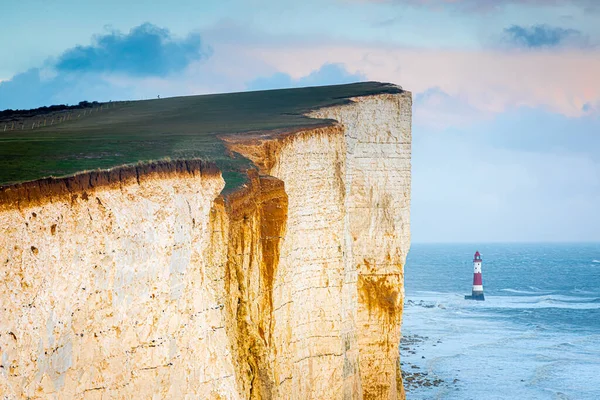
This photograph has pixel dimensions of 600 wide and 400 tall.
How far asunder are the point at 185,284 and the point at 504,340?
50.2 meters

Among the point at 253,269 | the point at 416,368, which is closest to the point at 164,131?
the point at 253,269

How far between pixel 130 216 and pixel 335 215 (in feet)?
35.3

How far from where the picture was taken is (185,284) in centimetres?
1355

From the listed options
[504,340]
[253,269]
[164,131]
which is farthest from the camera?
[504,340]

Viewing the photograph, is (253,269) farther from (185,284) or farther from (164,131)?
(164,131)

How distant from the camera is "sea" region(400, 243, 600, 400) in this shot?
45.4 metres

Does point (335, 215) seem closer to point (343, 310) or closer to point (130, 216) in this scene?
point (343, 310)

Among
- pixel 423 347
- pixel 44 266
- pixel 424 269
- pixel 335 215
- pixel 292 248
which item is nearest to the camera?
pixel 44 266

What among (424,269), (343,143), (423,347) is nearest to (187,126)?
(343,143)

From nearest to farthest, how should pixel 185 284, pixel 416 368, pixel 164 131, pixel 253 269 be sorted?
pixel 185 284 → pixel 253 269 → pixel 164 131 → pixel 416 368

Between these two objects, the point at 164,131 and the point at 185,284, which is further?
the point at 164,131

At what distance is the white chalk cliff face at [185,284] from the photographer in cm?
1148

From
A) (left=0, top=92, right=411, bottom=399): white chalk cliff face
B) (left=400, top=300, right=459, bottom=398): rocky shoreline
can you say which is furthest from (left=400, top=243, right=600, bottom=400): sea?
(left=0, top=92, right=411, bottom=399): white chalk cliff face

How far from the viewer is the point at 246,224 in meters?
16.4
